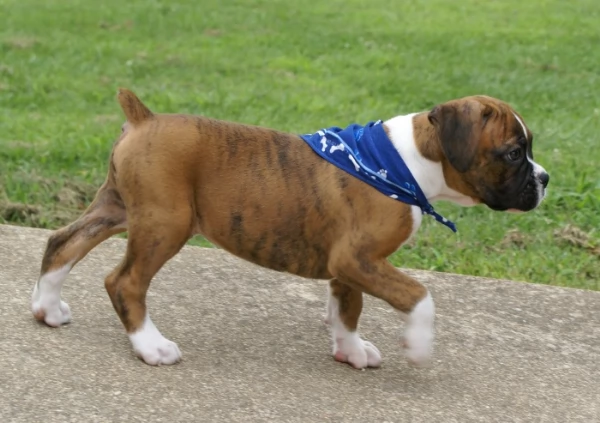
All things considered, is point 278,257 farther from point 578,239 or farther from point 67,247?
point 578,239

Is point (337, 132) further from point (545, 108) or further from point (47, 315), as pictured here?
point (545, 108)

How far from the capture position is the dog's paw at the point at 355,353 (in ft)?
14.3

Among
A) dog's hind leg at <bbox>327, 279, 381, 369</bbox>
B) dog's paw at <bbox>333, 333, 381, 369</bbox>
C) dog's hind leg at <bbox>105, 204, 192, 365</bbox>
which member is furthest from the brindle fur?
dog's paw at <bbox>333, 333, 381, 369</bbox>

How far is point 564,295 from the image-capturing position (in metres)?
5.37

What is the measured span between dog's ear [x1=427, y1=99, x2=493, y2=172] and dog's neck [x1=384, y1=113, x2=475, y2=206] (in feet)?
0.36

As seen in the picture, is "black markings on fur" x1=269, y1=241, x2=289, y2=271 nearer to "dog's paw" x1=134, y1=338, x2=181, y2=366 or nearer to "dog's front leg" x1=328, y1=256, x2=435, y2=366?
"dog's front leg" x1=328, y1=256, x2=435, y2=366

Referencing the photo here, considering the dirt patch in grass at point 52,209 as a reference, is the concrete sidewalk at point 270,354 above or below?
above

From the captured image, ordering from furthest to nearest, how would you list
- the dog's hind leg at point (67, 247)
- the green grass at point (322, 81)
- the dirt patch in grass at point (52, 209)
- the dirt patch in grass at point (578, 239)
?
the green grass at point (322, 81), the dirt patch in grass at point (578, 239), the dirt patch in grass at point (52, 209), the dog's hind leg at point (67, 247)

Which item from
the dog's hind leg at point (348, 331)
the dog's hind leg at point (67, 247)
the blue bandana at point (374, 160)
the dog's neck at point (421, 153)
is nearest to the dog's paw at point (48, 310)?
the dog's hind leg at point (67, 247)

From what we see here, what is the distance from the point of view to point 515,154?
4.07 m

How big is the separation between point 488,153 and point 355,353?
1041 millimetres

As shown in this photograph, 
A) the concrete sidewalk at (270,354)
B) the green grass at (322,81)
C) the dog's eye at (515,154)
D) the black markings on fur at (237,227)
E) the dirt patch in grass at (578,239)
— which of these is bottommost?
the green grass at (322,81)

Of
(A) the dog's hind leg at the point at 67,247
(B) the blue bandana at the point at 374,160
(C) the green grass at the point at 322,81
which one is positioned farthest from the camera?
(C) the green grass at the point at 322,81

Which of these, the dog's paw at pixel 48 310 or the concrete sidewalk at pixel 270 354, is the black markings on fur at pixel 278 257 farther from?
the dog's paw at pixel 48 310
